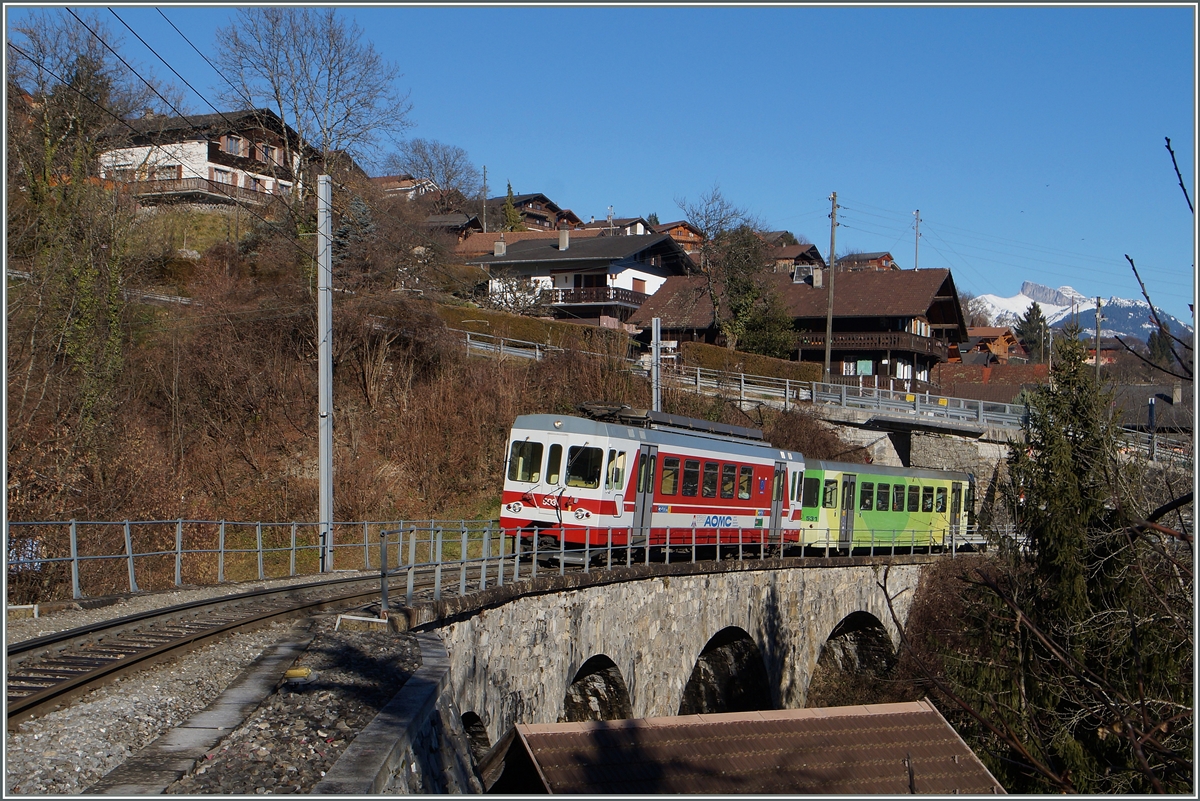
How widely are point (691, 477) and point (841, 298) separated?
3842cm

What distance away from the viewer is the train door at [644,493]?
19.2 m

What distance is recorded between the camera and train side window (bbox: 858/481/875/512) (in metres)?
28.2

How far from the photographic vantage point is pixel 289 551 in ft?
75.6

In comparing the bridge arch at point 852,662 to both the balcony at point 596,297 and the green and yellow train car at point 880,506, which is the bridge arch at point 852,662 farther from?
the balcony at point 596,297

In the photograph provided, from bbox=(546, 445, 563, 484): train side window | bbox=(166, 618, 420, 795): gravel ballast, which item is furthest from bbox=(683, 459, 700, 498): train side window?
bbox=(166, 618, 420, 795): gravel ballast

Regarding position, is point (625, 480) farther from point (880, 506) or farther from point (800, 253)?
point (800, 253)

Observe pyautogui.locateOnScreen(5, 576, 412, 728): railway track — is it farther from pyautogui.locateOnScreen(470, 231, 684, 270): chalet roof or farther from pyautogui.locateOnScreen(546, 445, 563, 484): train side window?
pyautogui.locateOnScreen(470, 231, 684, 270): chalet roof

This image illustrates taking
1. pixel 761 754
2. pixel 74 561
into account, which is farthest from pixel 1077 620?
pixel 74 561

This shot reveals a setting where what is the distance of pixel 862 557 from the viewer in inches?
1068

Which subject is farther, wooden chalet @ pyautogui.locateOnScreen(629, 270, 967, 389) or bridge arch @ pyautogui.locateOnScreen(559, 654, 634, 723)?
wooden chalet @ pyautogui.locateOnScreen(629, 270, 967, 389)

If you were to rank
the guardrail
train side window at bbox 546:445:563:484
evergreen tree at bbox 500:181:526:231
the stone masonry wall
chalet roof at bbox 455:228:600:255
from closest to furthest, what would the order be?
1. the stone masonry wall
2. the guardrail
3. train side window at bbox 546:445:563:484
4. chalet roof at bbox 455:228:600:255
5. evergreen tree at bbox 500:181:526:231

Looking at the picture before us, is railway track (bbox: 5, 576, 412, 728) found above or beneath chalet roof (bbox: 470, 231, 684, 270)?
beneath

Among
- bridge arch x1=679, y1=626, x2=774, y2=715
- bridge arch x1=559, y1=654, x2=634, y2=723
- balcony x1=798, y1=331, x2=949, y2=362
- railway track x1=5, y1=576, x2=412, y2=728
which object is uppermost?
balcony x1=798, y1=331, x2=949, y2=362

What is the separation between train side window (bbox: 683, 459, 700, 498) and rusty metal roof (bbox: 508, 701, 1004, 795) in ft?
30.7
